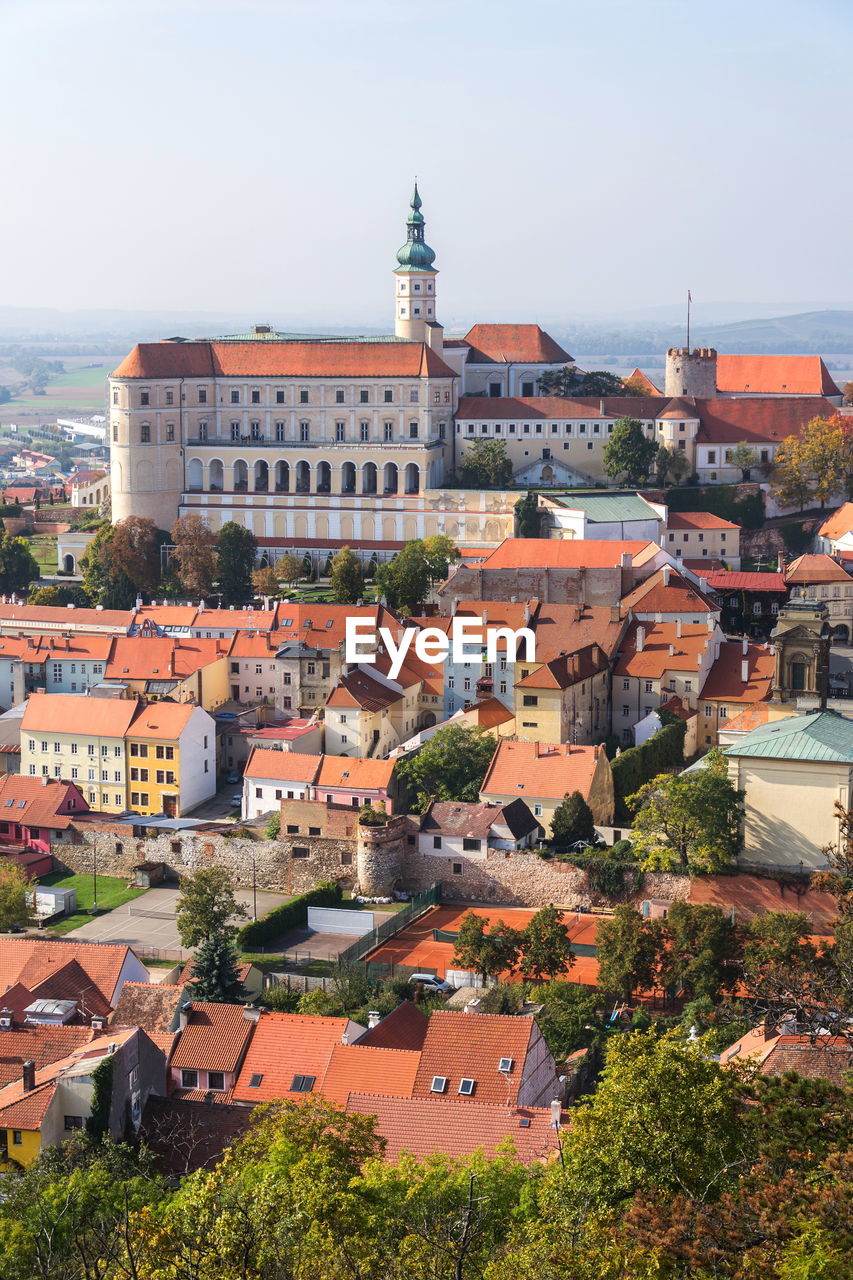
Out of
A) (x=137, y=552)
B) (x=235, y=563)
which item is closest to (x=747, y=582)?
(x=235, y=563)

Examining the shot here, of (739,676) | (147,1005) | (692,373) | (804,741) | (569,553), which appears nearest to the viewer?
(147,1005)

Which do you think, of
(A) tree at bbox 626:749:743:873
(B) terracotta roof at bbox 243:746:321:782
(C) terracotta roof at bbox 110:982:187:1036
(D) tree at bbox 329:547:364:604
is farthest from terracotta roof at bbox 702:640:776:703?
(C) terracotta roof at bbox 110:982:187:1036

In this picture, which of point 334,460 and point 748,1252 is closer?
point 748,1252

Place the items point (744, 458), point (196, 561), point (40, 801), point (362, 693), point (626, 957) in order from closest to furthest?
point (626, 957)
point (40, 801)
point (362, 693)
point (196, 561)
point (744, 458)

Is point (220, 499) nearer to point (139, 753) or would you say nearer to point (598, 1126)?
point (139, 753)

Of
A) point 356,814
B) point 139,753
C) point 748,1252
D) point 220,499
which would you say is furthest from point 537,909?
point 220,499

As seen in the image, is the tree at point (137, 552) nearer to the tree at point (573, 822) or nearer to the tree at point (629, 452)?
the tree at point (629, 452)

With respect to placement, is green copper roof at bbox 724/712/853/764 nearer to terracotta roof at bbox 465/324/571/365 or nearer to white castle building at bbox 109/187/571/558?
white castle building at bbox 109/187/571/558

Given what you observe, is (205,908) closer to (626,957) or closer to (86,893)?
(86,893)
